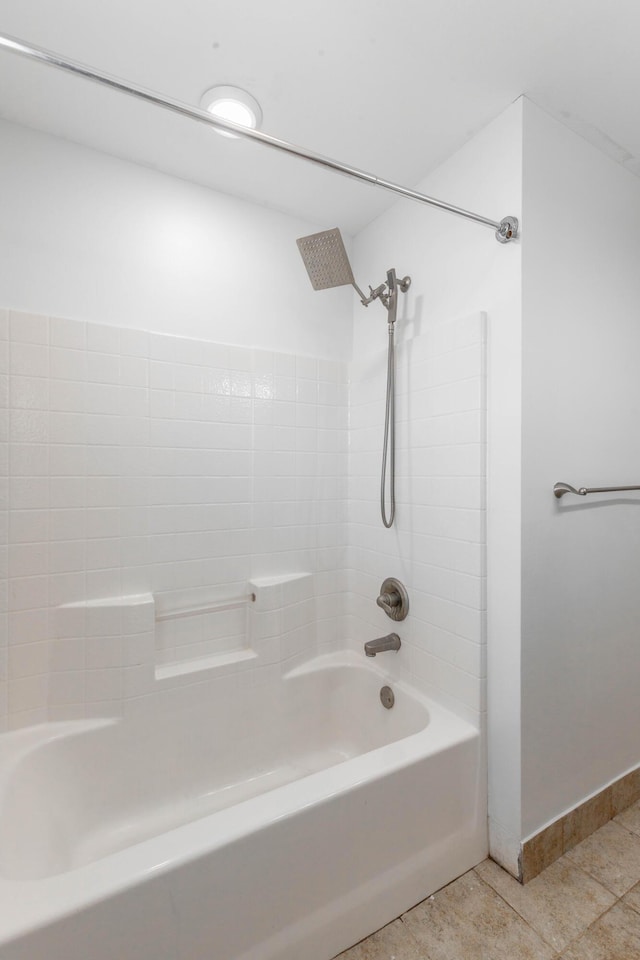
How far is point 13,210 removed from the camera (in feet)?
4.76

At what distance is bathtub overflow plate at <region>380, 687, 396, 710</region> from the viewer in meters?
1.72

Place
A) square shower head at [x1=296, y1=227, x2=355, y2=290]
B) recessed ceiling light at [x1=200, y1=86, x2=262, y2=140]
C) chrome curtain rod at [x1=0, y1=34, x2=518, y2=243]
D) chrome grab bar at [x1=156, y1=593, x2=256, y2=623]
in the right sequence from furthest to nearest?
chrome grab bar at [x1=156, y1=593, x2=256, y2=623] < square shower head at [x1=296, y1=227, x2=355, y2=290] < recessed ceiling light at [x1=200, y1=86, x2=262, y2=140] < chrome curtain rod at [x1=0, y1=34, x2=518, y2=243]

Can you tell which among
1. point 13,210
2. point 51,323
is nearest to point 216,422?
point 51,323

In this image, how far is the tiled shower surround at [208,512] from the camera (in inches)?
57.4

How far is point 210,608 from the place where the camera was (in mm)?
1749

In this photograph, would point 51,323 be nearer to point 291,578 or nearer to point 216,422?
point 216,422

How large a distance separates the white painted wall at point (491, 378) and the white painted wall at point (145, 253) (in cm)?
55

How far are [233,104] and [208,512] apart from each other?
4.39 feet

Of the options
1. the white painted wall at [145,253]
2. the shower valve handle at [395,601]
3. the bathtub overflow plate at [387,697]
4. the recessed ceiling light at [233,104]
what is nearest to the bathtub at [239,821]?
the bathtub overflow plate at [387,697]

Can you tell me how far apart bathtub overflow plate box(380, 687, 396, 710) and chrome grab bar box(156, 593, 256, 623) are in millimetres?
625

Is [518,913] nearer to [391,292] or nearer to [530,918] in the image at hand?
[530,918]

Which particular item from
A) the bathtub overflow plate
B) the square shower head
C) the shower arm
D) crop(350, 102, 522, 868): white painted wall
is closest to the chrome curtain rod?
crop(350, 102, 522, 868): white painted wall

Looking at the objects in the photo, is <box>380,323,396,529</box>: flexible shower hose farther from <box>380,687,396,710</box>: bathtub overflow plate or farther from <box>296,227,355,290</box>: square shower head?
<box>380,687,396,710</box>: bathtub overflow plate

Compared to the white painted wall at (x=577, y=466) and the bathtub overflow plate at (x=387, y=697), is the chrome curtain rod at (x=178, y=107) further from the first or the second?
the bathtub overflow plate at (x=387, y=697)
